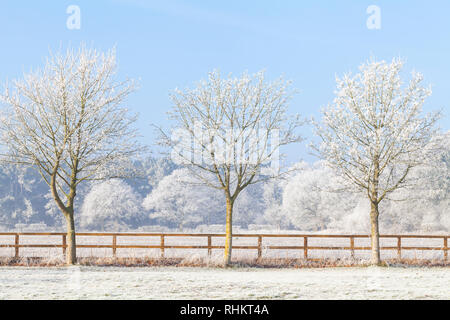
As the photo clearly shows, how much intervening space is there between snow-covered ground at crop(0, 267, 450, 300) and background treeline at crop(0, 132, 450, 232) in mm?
19886

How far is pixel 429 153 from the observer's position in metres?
20.8

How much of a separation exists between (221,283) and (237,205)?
186ft

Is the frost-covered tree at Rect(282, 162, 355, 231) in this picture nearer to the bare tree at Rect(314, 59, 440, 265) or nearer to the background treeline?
the background treeline

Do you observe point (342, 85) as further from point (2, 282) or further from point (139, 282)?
point (2, 282)

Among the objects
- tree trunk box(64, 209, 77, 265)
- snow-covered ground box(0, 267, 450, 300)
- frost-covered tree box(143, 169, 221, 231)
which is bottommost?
snow-covered ground box(0, 267, 450, 300)

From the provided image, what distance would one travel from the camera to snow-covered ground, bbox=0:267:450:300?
1233 centimetres

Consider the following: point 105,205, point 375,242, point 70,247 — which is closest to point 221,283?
point 70,247

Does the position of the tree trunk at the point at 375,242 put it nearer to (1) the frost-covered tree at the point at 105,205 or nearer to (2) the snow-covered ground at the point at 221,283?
(2) the snow-covered ground at the point at 221,283

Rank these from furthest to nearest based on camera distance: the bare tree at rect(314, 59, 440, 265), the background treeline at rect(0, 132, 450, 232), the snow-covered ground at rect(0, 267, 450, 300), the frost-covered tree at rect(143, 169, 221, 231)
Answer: the frost-covered tree at rect(143, 169, 221, 231), the background treeline at rect(0, 132, 450, 232), the bare tree at rect(314, 59, 440, 265), the snow-covered ground at rect(0, 267, 450, 300)

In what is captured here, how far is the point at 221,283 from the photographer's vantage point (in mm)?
14492

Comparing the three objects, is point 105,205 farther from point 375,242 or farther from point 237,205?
point 375,242

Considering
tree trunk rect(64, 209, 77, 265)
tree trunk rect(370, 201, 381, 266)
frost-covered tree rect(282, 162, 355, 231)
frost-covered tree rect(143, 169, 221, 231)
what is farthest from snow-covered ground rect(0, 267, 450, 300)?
frost-covered tree rect(143, 169, 221, 231)
